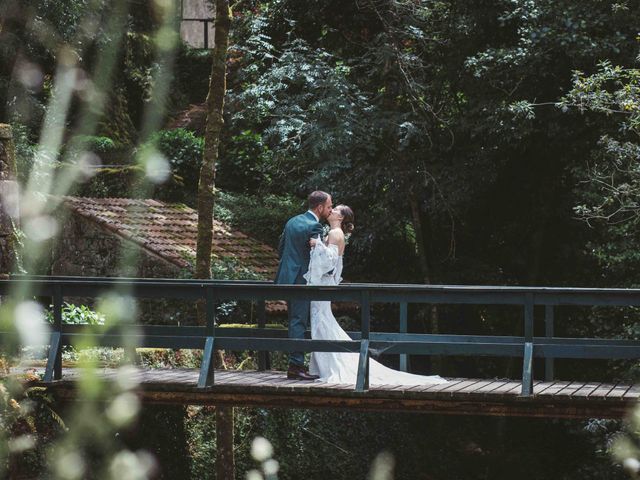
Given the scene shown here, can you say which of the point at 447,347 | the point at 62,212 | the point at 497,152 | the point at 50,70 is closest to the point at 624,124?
the point at 497,152

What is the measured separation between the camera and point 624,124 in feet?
45.0

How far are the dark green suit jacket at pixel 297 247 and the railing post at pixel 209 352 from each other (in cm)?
89

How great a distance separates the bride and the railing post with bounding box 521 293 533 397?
3.66ft

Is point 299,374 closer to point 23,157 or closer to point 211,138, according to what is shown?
point 211,138

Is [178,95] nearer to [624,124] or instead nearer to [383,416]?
[383,416]

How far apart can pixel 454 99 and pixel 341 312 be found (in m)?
4.18

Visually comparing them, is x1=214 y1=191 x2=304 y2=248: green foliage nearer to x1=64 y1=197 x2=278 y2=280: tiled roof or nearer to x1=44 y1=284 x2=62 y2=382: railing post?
x1=64 y1=197 x2=278 y2=280: tiled roof

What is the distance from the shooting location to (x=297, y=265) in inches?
376

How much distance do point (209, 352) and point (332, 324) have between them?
4.54 feet

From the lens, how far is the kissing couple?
368 inches

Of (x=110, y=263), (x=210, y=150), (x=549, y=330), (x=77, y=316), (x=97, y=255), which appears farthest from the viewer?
(x=97, y=255)

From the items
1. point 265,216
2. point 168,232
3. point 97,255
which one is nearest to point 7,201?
point 97,255

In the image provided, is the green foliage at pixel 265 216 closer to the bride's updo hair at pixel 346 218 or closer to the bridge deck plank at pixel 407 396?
the bride's updo hair at pixel 346 218

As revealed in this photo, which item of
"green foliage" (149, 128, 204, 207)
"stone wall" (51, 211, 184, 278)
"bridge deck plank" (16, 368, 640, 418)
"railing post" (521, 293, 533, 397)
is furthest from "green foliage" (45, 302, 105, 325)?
"railing post" (521, 293, 533, 397)
